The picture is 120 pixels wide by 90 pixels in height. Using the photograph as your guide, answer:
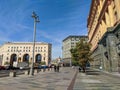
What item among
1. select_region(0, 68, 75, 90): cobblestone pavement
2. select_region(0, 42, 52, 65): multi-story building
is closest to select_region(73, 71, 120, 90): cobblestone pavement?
select_region(0, 68, 75, 90): cobblestone pavement

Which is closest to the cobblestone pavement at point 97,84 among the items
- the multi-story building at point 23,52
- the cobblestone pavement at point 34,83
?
the cobblestone pavement at point 34,83

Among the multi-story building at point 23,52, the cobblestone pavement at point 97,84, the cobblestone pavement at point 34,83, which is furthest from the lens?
the multi-story building at point 23,52

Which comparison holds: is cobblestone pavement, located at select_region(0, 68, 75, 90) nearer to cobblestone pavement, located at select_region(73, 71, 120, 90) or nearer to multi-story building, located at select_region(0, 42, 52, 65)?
cobblestone pavement, located at select_region(73, 71, 120, 90)

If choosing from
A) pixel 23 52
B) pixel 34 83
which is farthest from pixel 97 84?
→ pixel 23 52

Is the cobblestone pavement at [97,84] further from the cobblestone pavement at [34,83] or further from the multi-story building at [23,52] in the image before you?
the multi-story building at [23,52]

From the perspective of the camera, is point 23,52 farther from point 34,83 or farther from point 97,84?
point 97,84

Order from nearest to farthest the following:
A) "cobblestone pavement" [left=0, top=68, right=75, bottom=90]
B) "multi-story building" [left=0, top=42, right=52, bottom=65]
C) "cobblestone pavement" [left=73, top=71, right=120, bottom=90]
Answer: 1. "cobblestone pavement" [left=73, top=71, right=120, bottom=90]
2. "cobblestone pavement" [left=0, top=68, right=75, bottom=90]
3. "multi-story building" [left=0, top=42, right=52, bottom=65]

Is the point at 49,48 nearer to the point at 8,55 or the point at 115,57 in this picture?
the point at 8,55

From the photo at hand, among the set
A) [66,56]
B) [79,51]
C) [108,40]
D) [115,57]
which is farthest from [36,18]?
[66,56]

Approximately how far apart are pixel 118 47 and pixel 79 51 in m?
7.17

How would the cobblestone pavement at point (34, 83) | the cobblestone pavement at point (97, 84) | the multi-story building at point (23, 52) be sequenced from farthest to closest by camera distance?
the multi-story building at point (23, 52) → the cobblestone pavement at point (34, 83) → the cobblestone pavement at point (97, 84)

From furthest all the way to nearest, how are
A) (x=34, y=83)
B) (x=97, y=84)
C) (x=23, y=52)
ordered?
(x=23, y=52)
(x=34, y=83)
(x=97, y=84)

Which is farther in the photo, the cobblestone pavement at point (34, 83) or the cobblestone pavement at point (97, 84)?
the cobblestone pavement at point (34, 83)

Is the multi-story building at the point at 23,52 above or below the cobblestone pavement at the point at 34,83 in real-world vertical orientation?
above
